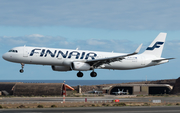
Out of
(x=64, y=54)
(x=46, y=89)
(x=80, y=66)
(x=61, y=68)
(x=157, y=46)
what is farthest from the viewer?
(x=46, y=89)

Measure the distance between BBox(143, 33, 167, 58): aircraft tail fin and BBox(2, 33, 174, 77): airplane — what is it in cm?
284

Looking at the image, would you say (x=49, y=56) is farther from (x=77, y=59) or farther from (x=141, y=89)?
(x=141, y=89)

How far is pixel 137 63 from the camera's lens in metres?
63.2

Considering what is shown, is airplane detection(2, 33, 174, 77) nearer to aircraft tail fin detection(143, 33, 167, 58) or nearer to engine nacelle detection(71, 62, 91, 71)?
engine nacelle detection(71, 62, 91, 71)

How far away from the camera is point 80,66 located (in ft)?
180

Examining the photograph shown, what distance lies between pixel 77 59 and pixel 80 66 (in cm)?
155

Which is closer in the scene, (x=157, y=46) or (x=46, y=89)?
(x=157, y=46)

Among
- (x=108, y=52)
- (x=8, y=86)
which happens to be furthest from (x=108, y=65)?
(x=8, y=86)

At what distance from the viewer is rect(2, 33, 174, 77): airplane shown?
52.3m

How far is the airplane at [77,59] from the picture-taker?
5228cm

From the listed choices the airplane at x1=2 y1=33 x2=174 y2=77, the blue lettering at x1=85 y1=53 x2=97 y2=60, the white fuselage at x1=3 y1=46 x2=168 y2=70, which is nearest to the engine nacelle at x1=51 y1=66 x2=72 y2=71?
the airplane at x1=2 y1=33 x2=174 y2=77

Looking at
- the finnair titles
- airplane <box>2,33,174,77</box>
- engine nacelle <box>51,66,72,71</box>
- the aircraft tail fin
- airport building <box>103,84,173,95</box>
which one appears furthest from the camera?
airport building <box>103,84,173,95</box>

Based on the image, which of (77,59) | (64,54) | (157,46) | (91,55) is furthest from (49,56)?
(157,46)

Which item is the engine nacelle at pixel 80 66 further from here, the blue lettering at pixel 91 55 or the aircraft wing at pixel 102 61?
the blue lettering at pixel 91 55
